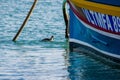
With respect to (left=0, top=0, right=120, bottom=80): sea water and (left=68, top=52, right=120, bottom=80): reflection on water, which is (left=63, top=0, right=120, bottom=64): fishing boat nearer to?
(left=68, top=52, right=120, bottom=80): reflection on water

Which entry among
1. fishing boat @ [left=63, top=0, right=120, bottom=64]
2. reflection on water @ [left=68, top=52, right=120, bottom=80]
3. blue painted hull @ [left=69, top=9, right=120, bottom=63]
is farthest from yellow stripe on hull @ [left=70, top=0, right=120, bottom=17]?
reflection on water @ [left=68, top=52, right=120, bottom=80]

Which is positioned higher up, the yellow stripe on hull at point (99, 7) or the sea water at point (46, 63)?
the yellow stripe on hull at point (99, 7)

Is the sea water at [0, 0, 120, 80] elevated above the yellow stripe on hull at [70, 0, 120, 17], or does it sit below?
below

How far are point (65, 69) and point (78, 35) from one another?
9.76 feet

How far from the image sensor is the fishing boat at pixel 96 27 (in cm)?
1797

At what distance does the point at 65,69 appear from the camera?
1923 cm

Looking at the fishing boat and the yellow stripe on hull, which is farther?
the fishing boat

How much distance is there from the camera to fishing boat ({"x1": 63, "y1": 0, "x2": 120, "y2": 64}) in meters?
18.0

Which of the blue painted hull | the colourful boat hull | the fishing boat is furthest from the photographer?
the blue painted hull

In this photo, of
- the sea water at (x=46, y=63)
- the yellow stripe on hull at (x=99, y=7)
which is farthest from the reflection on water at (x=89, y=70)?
the yellow stripe on hull at (x=99, y=7)

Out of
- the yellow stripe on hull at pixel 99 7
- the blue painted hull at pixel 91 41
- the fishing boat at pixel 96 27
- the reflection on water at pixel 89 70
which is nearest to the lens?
the yellow stripe on hull at pixel 99 7

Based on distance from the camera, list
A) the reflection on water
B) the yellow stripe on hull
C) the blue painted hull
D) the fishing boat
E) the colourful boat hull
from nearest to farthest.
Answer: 1. the yellow stripe on hull
2. the reflection on water
3. the fishing boat
4. the colourful boat hull
5. the blue painted hull

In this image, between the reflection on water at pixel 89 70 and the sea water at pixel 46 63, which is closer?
the reflection on water at pixel 89 70

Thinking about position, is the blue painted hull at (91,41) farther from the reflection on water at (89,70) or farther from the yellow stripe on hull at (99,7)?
the yellow stripe on hull at (99,7)
